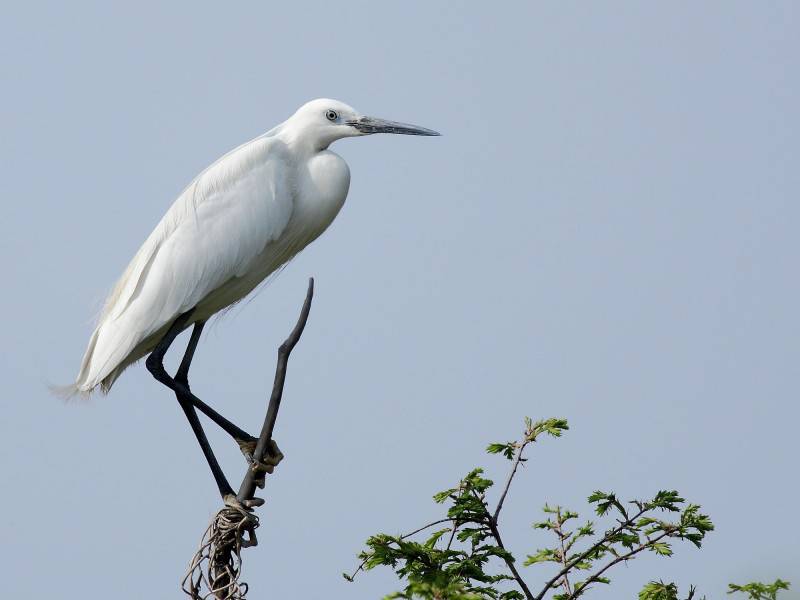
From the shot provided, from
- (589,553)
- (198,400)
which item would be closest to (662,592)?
(589,553)

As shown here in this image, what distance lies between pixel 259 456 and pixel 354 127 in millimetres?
2509

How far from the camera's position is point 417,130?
6477 millimetres

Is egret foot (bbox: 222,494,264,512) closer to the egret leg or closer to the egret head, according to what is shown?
the egret leg

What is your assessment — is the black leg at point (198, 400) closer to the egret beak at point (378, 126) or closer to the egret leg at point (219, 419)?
the egret leg at point (219, 419)

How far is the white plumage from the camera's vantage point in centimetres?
589

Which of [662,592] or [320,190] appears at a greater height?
[320,190]

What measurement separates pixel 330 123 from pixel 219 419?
5.94 feet

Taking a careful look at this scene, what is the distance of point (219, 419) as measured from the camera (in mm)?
5672

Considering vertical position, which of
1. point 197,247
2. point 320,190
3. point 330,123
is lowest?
point 197,247

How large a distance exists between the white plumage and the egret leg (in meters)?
0.16

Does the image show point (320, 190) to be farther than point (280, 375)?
Yes

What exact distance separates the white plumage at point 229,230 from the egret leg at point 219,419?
0.16 m

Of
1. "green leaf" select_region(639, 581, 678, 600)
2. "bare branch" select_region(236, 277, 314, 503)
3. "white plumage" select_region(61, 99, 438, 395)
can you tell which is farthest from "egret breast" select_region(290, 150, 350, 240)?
"green leaf" select_region(639, 581, 678, 600)

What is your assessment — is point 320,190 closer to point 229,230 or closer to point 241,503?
point 229,230
